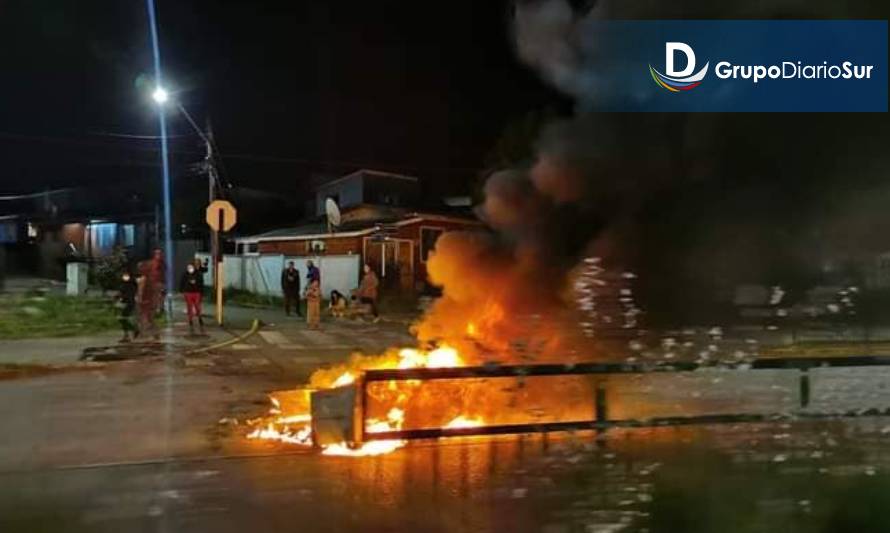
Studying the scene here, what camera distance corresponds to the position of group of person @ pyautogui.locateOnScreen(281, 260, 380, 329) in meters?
20.5

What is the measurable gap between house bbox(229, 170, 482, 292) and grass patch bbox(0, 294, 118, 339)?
722cm

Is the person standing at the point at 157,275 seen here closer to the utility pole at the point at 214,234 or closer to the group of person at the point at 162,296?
the group of person at the point at 162,296

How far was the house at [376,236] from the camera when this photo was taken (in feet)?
92.4

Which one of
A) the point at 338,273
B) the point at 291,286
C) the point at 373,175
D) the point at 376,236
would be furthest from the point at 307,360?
the point at 373,175

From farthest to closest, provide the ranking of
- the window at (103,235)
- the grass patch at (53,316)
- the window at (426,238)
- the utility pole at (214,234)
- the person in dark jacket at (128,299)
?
the window at (103,235) < the window at (426,238) < the utility pole at (214,234) < the grass patch at (53,316) < the person in dark jacket at (128,299)

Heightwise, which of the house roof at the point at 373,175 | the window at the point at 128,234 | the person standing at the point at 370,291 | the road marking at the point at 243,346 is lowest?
the road marking at the point at 243,346

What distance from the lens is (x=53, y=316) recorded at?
20812mm

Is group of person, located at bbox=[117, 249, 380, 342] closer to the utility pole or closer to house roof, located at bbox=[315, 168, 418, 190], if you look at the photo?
the utility pole

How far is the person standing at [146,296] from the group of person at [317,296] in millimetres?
4438

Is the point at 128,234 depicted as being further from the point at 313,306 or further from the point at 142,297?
the point at 142,297

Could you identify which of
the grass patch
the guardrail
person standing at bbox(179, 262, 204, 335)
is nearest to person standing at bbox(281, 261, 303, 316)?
the grass patch

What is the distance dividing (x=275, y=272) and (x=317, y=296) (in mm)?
10508

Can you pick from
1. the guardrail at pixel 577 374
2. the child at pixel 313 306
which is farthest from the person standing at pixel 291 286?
the guardrail at pixel 577 374

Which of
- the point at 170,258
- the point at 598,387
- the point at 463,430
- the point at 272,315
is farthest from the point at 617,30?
the point at 170,258
